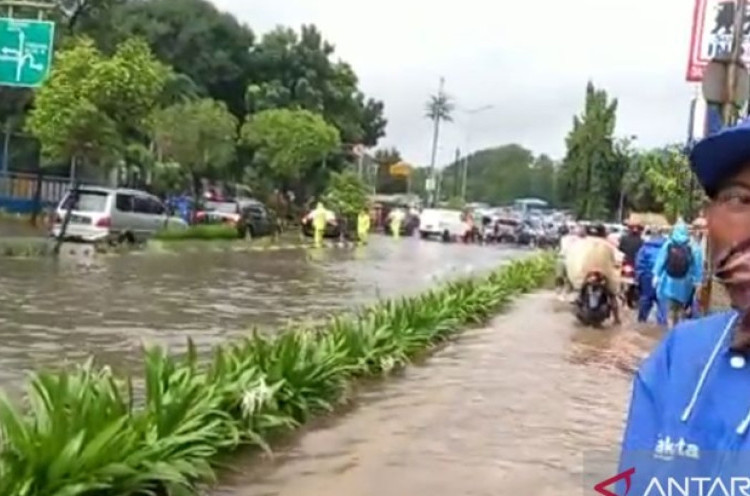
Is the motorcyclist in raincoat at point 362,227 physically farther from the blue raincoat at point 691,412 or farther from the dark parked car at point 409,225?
the blue raincoat at point 691,412

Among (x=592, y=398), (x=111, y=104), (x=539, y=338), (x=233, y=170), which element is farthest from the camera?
(x=233, y=170)

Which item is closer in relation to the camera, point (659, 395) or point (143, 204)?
point (659, 395)

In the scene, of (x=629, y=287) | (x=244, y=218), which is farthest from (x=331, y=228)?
(x=629, y=287)

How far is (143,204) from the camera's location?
31781mm

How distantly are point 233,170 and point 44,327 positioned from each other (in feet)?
137

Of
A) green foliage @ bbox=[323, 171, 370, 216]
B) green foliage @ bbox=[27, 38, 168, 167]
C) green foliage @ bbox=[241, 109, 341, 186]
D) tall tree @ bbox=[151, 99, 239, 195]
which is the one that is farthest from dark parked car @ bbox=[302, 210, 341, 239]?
green foliage @ bbox=[27, 38, 168, 167]

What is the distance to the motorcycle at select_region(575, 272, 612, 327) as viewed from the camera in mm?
16955

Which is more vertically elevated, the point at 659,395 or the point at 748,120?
the point at 748,120

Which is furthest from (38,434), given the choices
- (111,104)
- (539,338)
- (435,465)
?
(111,104)

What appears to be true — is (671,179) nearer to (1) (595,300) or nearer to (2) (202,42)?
(1) (595,300)

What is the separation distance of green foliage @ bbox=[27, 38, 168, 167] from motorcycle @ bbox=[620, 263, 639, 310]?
32.6ft

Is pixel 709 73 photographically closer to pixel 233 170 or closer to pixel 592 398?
pixel 592 398

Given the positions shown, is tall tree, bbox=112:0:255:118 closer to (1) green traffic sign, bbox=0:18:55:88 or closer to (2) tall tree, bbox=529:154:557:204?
(1) green traffic sign, bbox=0:18:55:88

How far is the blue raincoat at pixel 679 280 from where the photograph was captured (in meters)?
15.4
